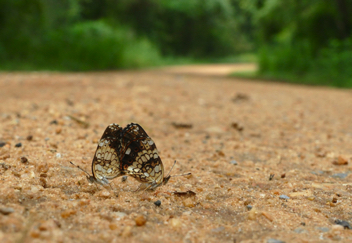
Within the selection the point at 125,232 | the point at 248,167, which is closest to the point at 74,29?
the point at 248,167

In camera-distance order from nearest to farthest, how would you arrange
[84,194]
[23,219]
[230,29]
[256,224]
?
[23,219] < [256,224] < [84,194] < [230,29]

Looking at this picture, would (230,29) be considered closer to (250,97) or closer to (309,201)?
(250,97)

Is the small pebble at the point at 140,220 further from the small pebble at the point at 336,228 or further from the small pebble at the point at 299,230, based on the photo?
the small pebble at the point at 336,228

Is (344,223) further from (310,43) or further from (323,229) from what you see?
(310,43)

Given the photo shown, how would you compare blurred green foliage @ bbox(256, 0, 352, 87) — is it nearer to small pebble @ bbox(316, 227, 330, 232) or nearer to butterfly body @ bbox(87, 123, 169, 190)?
small pebble @ bbox(316, 227, 330, 232)

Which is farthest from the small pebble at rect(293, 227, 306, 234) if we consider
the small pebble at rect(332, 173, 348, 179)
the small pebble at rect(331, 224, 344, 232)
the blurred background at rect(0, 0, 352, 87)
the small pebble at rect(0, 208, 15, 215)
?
the blurred background at rect(0, 0, 352, 87)

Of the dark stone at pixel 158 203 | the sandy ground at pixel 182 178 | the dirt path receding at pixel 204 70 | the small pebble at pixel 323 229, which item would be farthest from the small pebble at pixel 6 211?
the dirt path receding at pixel 204 70
